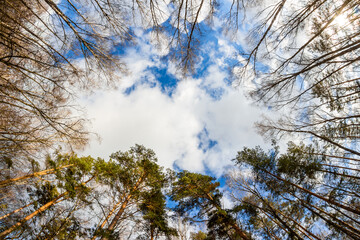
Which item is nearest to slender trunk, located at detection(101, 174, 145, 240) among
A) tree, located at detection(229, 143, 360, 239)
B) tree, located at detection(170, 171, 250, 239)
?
tree, located at detection(170, 171, 250, 239)

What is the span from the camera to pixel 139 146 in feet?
32.8

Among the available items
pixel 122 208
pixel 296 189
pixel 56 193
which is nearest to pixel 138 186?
pixel 122 208

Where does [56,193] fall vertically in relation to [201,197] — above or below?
below

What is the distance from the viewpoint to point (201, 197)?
33.0ft

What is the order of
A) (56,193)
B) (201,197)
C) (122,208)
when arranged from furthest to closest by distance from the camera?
(201,197), (122,208), (56,193)

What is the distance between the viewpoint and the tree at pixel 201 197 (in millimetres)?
8867

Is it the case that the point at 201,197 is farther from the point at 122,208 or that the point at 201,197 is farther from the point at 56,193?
the point at 56,193

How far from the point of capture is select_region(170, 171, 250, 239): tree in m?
8.87

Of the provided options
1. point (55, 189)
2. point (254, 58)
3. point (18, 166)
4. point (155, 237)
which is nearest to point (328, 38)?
point (254, 58)

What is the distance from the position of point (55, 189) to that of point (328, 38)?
36.3ft

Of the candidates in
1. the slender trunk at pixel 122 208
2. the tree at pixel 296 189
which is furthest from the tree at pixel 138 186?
the tree at pixel 296 189

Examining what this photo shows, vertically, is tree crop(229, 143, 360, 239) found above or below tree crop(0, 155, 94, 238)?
above

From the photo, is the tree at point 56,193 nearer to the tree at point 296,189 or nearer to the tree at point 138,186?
the tree at point 138,186

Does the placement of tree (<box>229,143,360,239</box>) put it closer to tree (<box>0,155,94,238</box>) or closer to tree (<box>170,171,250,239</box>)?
tree (<box>170,171,250,239</box>)
